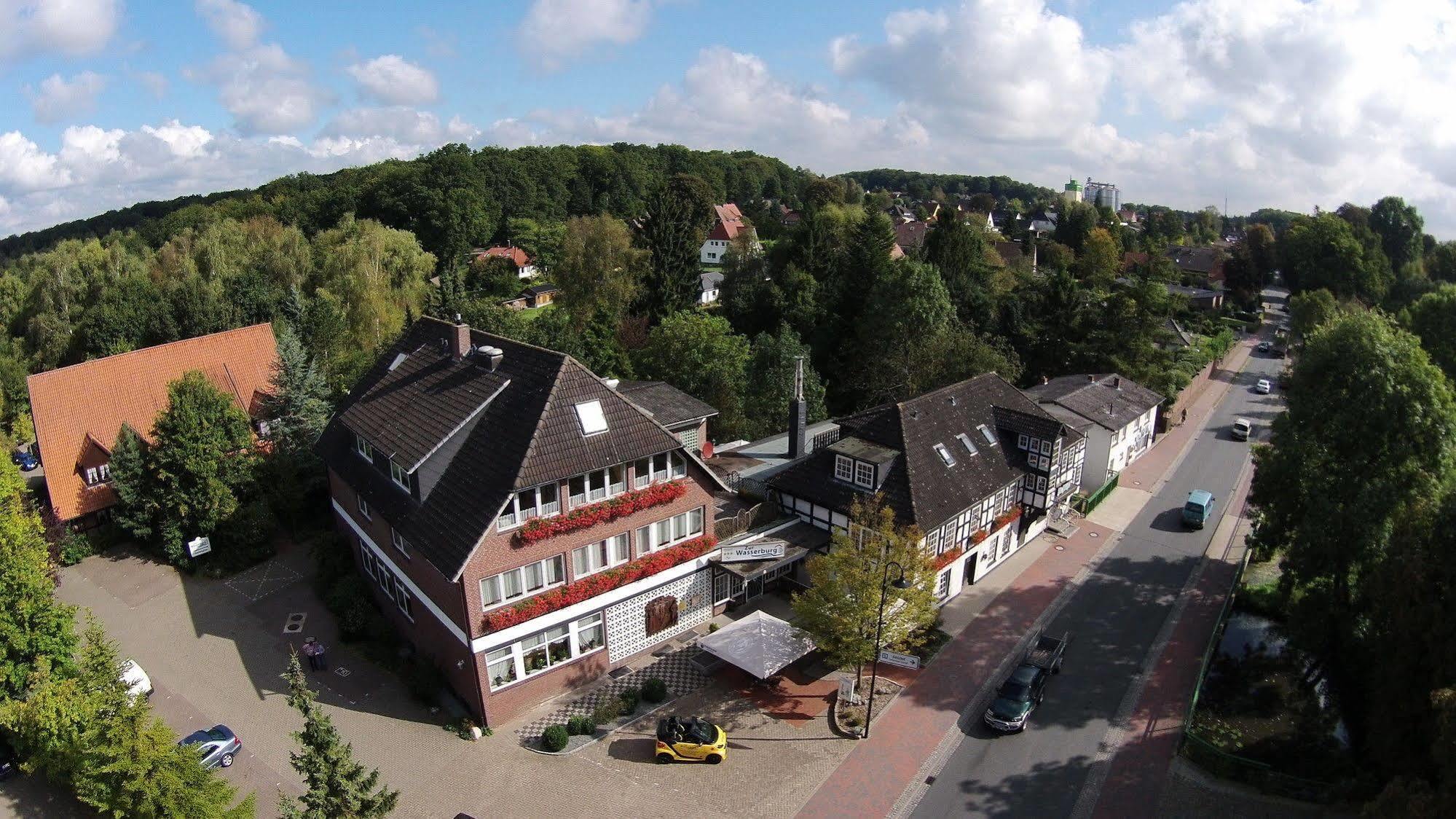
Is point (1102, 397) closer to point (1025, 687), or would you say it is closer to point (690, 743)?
point (1025, 687)

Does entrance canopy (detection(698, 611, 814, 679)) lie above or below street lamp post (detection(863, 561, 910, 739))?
below

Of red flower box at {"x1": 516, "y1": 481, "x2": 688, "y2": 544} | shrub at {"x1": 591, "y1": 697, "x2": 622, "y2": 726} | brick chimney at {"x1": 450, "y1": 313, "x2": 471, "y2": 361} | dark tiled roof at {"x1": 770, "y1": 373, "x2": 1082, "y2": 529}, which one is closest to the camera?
red flower box at {"x1": 516, "y1": 481, "x2": 688, "y2": 544}

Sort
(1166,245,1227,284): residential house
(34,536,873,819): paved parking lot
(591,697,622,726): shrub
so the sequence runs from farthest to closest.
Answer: (1166,245,1227,284): residential house, (591,697,622,726): shrub, (34,536,873,819): paved parking lot

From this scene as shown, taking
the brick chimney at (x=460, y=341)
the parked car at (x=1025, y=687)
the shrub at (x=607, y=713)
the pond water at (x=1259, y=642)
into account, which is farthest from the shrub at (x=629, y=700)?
the pond water at (x=1259, y=642)

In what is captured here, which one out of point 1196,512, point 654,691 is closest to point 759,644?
point 654,691

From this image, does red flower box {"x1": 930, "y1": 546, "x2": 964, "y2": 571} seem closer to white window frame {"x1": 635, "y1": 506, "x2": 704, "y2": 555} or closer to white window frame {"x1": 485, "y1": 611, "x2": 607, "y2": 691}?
white window frame {"x1": 635, "y1": 506, "x2": 704, "y2": 555}

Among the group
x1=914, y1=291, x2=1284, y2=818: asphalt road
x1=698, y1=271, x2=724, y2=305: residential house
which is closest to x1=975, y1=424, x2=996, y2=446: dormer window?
x1=914, y1=291, x2=1284, y2=818: asphalt road

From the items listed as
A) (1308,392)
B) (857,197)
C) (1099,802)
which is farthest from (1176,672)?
(857,197)

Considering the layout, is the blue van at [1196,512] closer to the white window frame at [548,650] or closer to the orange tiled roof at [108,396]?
the white window frame at [548,650]
